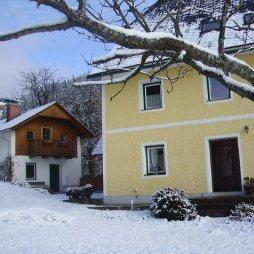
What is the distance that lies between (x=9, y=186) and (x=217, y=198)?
Answer: 14196 millimetres

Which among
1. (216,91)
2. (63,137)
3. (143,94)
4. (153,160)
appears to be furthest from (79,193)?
(63,137)

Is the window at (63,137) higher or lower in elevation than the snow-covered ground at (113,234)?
higher

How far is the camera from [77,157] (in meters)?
37.4

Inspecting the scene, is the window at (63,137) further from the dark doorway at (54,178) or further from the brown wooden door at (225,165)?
the brown wooden door at (225,165)

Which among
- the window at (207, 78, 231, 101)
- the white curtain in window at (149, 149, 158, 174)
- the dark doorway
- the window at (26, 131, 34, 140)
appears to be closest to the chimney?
the window at (26, 131, 34, 140)

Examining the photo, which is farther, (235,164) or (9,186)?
(9,186)

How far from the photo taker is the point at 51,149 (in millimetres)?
34719

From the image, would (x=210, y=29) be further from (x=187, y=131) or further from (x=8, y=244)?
(x=8, y=244)

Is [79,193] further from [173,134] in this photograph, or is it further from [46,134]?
[46,134]

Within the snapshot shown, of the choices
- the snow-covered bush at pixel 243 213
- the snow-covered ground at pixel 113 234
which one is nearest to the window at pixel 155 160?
the snow-covered ground at pixel 113 234

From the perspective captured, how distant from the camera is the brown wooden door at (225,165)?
1666 centimetres

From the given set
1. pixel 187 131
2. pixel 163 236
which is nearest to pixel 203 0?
pixel 187 131

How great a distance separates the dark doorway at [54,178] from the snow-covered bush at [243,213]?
2432 centimetres

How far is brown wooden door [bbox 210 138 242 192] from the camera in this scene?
656 inches
